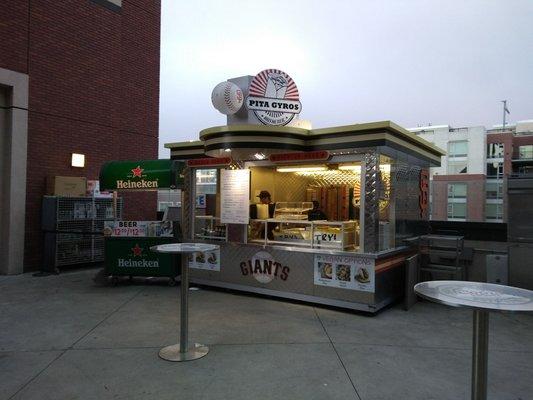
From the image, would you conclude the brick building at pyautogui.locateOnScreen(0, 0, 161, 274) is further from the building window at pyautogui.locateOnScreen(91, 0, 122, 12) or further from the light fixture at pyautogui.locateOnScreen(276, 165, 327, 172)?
the light fixture at pyautogui.locateOnScreen(276, 165, 327, 172)

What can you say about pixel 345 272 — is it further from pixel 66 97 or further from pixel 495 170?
pixel 495 170

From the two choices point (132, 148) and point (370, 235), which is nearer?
point (370, 235)

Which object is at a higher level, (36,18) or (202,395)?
(36,18)

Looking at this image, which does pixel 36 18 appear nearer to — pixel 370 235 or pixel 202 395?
pixel 370 235

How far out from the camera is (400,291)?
7.30 m

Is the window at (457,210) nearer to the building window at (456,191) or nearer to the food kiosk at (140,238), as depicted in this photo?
the building window at (456,191)

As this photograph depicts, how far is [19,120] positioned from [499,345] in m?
9.92

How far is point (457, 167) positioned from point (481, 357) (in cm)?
6361

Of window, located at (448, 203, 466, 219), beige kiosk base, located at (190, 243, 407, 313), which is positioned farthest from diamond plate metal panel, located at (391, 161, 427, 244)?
window, located at (448, 203, 466, 219)

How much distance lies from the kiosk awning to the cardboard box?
2235mm

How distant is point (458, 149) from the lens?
199 ft

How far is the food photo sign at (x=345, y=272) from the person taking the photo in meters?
6.31

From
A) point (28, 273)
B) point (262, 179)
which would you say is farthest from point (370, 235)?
point (28, 273)

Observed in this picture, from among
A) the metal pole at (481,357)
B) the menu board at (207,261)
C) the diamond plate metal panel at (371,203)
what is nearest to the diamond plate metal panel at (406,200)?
the diamond plate metal panel at (371,203)
